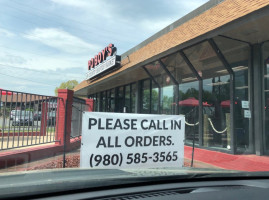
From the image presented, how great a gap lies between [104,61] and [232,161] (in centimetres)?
1082

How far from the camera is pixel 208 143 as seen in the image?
9281mm

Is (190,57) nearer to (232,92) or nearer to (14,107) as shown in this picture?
(232,92)

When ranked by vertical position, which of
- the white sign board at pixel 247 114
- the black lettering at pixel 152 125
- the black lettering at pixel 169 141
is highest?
the white sign board at pixel 247 114

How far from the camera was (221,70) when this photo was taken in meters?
8.73

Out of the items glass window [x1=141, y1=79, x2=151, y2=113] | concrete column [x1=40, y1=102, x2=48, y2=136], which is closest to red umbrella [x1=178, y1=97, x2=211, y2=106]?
glass window [x1=141, y1=79, x2=151, y2=113]

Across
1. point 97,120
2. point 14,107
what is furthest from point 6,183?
point 14,107

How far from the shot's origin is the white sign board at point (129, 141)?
4.33 m

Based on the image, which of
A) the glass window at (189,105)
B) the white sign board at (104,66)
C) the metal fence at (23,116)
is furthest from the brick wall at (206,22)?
the metal fence at (23,116)

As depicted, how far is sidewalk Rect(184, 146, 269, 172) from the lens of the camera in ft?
21.1

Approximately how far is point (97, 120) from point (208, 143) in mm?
6008

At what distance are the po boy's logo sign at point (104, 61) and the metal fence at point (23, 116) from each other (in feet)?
21.1

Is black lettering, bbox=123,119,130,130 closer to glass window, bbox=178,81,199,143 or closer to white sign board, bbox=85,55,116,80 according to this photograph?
glass window, bbox=178,81,199,143

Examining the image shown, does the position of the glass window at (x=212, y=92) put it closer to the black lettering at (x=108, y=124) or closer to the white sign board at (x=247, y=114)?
the white sign board at (x=247, y=114)

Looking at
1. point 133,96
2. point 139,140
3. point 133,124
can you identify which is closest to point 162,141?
point 139,140
